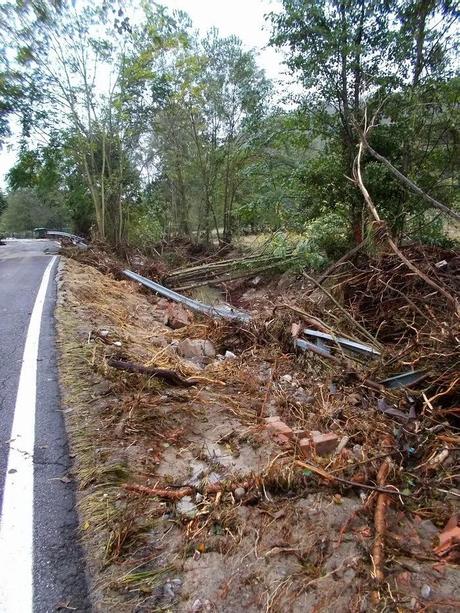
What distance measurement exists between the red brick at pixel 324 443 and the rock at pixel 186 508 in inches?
40.8

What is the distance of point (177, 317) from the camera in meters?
7.53

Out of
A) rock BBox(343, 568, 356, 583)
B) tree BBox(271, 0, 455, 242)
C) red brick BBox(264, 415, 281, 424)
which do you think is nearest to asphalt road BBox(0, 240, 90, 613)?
rock BBox(343, 568, 356, 583)

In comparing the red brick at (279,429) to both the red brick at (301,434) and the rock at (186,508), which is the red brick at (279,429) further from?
the rock at (186,508)

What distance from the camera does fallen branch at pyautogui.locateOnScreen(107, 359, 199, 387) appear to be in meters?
4.03

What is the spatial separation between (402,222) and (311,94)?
3.70m

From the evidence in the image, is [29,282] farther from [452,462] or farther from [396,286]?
[452,462]

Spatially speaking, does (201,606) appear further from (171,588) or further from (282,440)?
(282,440)

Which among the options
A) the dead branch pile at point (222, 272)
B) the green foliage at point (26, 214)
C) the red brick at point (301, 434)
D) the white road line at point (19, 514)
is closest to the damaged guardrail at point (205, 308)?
the dead branch pile at point (222, 272)

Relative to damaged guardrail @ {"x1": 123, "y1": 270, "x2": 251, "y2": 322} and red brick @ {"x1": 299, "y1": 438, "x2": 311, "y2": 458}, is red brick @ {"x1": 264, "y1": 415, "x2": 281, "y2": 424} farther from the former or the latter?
damaged guardrail @ {"x1": 123, "y1": 270, "x2": 251, "y2": 322}

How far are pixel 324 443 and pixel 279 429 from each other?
41 centimetres

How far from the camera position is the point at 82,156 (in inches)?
714

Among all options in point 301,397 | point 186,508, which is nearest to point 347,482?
point 186,508

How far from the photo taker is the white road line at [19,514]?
74.0 inches

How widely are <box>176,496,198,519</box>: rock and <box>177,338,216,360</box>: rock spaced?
3063mm
